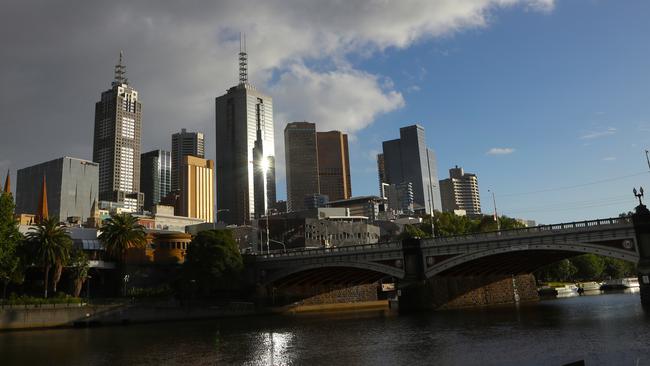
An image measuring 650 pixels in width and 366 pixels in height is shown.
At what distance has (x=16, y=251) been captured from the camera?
81750 millimetres

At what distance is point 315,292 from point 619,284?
7918 centimetres

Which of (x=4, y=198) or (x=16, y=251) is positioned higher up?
(x=4, y=198)

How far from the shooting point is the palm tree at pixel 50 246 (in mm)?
82188

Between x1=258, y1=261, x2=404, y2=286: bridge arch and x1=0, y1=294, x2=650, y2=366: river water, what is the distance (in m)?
18.1

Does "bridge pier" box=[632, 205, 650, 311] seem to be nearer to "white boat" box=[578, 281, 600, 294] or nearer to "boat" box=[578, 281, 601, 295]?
"boat" box=[578, 281, 601, 295]

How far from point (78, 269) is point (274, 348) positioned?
178 ft

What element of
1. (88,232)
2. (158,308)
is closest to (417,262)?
(158,308)

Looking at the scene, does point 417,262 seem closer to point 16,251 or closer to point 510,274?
point 510,274

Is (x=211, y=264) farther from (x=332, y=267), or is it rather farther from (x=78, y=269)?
(x=78, y=269)

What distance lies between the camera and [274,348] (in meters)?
46.4

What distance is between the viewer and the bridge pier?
63219 mm

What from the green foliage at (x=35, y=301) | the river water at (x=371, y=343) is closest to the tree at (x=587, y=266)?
the river water at (x=371, y=343)

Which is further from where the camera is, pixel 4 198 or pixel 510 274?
pixel 510 274

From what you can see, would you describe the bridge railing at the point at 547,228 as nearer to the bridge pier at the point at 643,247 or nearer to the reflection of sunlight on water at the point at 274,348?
the bridge pier at the point at 643,247
